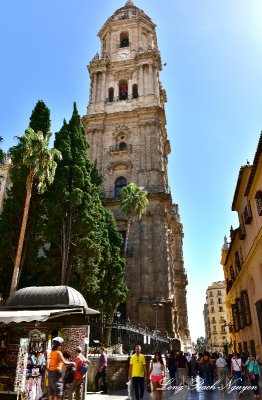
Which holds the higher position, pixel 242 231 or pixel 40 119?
pixel 40 119

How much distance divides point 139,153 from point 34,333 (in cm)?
2921

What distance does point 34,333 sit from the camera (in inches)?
412

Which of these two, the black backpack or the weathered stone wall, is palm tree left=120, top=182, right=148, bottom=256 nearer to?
the weathered stone wall

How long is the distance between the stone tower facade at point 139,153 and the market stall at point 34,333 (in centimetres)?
1782

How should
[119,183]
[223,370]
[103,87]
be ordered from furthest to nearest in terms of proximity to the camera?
1. [103,87]
2. [119,183]
3. [223,370]

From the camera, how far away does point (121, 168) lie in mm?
37625

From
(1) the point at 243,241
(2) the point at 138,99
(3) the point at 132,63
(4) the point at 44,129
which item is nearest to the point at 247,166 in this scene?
(1) the point at 243,241

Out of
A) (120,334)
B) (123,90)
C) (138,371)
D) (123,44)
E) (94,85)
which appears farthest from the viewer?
(123,44)

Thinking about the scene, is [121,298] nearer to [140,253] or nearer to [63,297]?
[140,253]

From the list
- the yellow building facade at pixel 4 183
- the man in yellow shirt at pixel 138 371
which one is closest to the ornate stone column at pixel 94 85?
the yellow building facade at pixel 4 183

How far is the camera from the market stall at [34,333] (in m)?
9.41

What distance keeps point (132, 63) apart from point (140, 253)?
2693 cm

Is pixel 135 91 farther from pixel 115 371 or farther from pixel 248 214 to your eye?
pixel 115 371

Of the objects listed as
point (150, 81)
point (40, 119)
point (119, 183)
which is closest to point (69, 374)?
point (40, 119)
